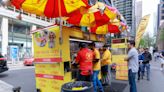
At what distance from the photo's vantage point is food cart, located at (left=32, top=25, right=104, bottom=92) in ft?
18.7

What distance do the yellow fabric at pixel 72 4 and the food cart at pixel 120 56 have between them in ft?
20.6

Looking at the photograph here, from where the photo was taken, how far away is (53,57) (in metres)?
5.77

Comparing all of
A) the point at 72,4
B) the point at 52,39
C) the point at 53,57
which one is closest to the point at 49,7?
the point at 72,4

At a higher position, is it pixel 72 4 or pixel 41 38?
pixel 72 4

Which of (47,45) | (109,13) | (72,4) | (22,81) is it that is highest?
(109,13)

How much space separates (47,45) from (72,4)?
1629mm

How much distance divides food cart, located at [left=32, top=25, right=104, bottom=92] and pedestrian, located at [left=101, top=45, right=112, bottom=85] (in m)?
2.38

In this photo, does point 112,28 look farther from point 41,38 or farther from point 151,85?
point 41,38

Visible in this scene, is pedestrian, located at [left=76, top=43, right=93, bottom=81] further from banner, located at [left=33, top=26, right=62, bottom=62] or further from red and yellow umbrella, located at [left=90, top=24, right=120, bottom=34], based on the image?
red and yellow umbrella, located at [left=90, top=24, right=120, bottom=34]

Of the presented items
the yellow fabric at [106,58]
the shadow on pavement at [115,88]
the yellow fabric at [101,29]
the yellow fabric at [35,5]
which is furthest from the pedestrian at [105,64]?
the yellow fabric at [35,5]

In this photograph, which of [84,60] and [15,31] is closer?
[84,60]

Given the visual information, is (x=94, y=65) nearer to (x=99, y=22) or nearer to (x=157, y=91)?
(x=99, y=22)

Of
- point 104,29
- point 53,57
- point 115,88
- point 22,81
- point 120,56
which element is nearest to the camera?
point 53,57

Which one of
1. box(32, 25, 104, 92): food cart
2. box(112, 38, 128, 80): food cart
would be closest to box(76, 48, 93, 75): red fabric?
box(32, 25, 104, 92): food cart
